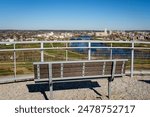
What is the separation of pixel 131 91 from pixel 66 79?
190cm

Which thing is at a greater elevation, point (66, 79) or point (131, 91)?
point (66, 79)

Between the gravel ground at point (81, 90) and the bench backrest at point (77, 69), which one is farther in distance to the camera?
the gravel ground at point (81, 90)

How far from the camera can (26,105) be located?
5.25 m

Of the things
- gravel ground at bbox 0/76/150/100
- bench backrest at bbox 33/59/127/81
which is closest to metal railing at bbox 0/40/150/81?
gravel ground at bbox 0/76/150/100

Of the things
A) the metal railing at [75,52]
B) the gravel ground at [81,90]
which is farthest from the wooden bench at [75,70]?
the metal railing at [75,52]

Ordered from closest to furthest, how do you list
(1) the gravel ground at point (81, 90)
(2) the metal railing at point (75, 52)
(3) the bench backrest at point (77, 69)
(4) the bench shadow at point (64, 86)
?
(3) the bench backrest at point (77, 69) → (1) the gravel ground at point (81, 90) → (4) the bench shadow at point (64, 86) → (2) the metal railing at point (75, 52)

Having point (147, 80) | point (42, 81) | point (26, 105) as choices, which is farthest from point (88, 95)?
point (147, 80)

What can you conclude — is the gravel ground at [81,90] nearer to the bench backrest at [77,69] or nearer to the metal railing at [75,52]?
the bench backrest at [77,69]

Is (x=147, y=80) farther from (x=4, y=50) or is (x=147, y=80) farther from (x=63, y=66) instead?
(x=4, y=50)

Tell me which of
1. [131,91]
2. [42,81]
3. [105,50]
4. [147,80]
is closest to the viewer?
[42,81]

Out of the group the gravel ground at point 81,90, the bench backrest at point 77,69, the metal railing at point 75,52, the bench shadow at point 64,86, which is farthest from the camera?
the metal railing at point 75,52

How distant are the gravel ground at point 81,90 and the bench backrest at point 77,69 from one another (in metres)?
0.59

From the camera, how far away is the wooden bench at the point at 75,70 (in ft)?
19.7

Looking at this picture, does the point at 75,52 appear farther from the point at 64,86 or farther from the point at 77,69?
the point at 77,69
